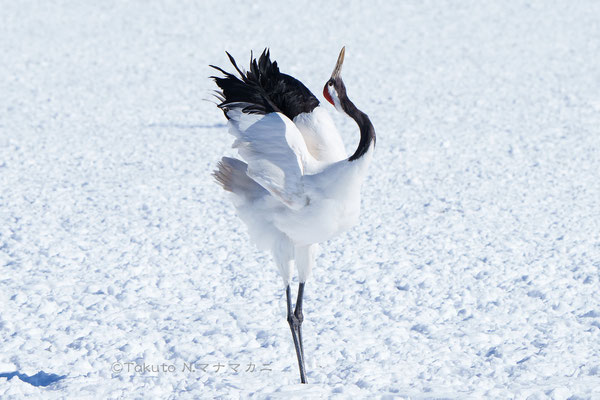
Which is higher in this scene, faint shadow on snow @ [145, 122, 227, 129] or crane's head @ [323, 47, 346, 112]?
faint shadow on snow @ [145, 122, 227, 129]

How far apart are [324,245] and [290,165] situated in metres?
2.45

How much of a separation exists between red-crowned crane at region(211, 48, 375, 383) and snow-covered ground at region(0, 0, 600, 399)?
0.79m

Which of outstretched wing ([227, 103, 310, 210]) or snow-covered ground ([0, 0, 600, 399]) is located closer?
outstretched wing ([227, 103, 310, 210])

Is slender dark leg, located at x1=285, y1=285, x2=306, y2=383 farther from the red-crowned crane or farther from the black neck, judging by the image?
the black neck

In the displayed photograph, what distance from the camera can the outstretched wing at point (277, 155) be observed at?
141 inches

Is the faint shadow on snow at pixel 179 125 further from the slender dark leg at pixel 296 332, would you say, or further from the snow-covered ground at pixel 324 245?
the slender dark leg at pixel 296 332

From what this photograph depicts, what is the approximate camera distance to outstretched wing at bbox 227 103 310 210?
11.8ft

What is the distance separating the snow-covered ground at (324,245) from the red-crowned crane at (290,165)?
2.60 ft

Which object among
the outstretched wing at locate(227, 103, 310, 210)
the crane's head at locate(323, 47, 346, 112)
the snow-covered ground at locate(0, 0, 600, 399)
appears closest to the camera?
the outstretched wing at locate(227, 103, 310, 210)

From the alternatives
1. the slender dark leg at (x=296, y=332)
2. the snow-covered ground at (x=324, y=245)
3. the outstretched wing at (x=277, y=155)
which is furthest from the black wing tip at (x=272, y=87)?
the snow-covered ground at (x=324, y=245)

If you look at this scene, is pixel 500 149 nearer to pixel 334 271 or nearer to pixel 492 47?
pixel 334 271

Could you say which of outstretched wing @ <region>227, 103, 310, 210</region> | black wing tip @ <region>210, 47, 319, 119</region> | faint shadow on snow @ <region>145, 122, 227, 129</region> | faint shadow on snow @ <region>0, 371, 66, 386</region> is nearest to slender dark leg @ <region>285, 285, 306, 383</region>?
outstretched wing @ <region>227, 103, 310, 210</region>

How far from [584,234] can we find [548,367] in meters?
2.26

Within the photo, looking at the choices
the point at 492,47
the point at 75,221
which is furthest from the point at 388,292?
the point at 492,47
